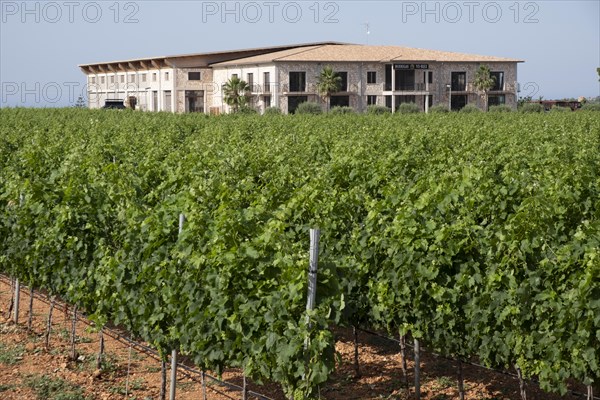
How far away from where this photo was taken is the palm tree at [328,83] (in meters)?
71.2

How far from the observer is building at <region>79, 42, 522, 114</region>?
7306 centimetres

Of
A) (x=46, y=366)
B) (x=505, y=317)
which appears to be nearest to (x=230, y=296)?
(x=505, y=317)

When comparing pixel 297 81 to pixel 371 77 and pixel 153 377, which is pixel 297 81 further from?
pixel 153 377

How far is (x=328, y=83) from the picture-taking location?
71.2 meters

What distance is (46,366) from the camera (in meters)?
10.9

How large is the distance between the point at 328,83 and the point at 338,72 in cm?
335

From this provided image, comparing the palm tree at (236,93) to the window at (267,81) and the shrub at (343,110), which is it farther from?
the shrub at (343,110)

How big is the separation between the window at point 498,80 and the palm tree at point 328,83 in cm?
1404

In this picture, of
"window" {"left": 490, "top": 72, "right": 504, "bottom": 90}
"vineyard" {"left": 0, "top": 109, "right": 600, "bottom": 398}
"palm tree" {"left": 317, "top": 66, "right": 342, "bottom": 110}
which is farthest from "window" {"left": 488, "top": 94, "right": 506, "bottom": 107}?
"vineyard" {"left": 0, "top": 109, "right": 600, "bottom": 398}

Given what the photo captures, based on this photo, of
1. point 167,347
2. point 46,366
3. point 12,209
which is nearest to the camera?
point 167,347

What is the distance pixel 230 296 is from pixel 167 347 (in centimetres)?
164

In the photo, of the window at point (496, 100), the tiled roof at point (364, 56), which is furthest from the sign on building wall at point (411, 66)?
the window at point (496, 100)

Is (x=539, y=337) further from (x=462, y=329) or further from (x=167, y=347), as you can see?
(x=167, y=347)

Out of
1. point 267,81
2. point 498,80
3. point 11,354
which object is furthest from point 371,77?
point 11,354
